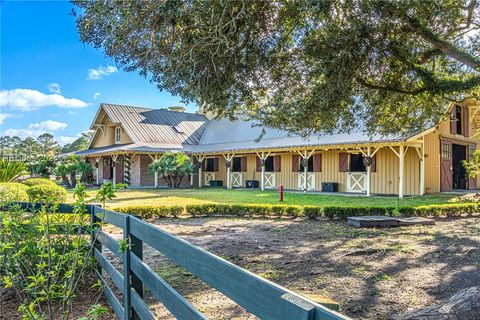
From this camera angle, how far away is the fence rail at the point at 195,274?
1.10m

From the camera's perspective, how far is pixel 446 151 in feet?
63.6

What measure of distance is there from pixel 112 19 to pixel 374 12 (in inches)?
171

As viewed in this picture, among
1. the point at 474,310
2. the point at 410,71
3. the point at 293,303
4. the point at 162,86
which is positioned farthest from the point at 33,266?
the point at 410,71

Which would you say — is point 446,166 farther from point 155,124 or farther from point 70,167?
point 70,167

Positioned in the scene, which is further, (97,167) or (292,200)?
(97,167)

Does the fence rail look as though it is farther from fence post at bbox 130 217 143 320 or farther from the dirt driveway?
the dirt driveway

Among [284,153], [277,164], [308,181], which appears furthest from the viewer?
[277,164]

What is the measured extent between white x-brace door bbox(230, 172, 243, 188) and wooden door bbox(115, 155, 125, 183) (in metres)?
7.72

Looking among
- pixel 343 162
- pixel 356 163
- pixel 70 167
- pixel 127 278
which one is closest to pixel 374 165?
pixel 356 163

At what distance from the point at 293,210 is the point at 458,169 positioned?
14.9 meters

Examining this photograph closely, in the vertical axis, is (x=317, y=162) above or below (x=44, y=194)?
above

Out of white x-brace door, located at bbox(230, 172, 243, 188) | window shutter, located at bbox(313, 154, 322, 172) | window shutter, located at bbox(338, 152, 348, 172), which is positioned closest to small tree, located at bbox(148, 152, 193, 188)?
white x-brace door, located at bbox(230, 172, 243, 188)

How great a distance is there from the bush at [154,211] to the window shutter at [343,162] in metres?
10.6

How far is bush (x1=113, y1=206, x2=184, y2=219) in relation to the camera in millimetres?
10953
